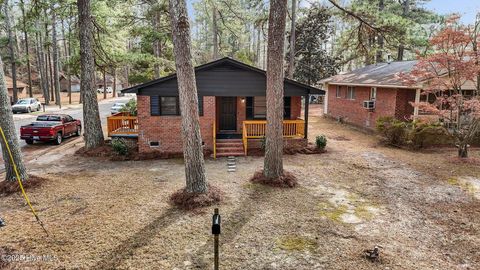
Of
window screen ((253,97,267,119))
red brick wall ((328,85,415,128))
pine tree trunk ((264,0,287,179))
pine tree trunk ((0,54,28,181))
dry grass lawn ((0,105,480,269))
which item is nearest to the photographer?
dry grass lawn ((0,105,480,269))

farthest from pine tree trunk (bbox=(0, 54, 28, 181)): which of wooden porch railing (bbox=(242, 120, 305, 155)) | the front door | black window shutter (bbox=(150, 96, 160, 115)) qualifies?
the front door

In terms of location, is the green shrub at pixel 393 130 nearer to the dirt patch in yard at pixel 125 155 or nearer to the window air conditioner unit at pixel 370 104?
the window air conditioner unit at pixel 370 104

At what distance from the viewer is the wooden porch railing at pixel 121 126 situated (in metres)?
14.8

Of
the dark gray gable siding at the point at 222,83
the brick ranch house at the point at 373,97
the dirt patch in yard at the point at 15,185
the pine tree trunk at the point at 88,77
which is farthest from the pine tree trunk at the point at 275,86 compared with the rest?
the pine tree trunk at the point at 88,77

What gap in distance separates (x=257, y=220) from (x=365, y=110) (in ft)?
51.7

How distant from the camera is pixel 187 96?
7.74 m

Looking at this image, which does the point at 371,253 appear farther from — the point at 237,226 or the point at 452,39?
the point at 452,39

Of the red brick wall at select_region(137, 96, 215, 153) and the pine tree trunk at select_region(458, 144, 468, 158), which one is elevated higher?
the red brick wall at select_region(137, 96, 215, 153)

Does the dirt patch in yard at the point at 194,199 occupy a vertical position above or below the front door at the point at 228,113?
below

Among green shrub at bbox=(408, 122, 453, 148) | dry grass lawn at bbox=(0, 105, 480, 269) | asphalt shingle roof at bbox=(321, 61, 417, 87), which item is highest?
asphalt shingle roof at bbox=(321, 61, 417, 87)

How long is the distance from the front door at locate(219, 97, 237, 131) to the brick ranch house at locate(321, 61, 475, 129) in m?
8.18

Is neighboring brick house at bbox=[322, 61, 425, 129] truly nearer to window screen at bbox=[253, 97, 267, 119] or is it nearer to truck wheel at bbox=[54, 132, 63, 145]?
window screen at bbox=[253, 97, 267, 119]

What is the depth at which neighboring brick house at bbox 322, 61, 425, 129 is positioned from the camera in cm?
1723

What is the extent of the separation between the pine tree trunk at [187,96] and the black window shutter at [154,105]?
6.30 m
